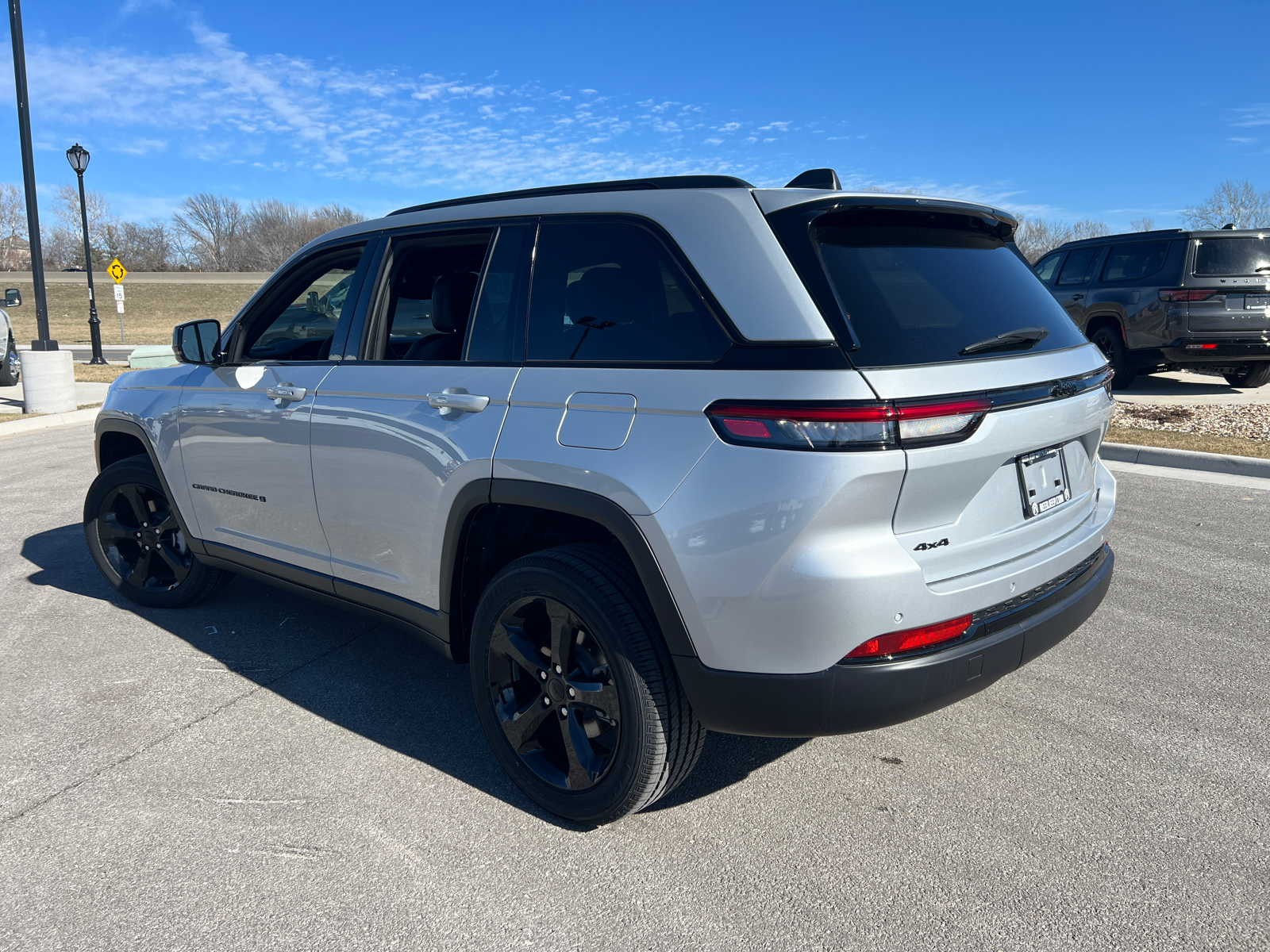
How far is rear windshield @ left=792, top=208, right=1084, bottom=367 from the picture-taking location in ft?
7.47

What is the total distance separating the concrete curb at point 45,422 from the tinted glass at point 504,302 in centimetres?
1018

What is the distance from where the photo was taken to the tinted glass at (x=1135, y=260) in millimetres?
11156

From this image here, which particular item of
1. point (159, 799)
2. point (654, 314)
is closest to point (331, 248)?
point (654, 314)

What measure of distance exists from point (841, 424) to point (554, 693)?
1.20 meters

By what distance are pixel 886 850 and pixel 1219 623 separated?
264 centimetres

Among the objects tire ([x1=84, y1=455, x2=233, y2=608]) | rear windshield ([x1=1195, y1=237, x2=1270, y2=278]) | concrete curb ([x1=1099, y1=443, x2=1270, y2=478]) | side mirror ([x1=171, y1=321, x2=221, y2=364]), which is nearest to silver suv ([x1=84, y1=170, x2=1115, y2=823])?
side mirror ([x1=171, y1=321, x2=221, y2=364])

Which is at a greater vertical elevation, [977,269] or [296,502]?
[977,269]

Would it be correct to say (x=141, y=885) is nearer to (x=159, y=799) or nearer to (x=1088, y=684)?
(x=159, y=799)

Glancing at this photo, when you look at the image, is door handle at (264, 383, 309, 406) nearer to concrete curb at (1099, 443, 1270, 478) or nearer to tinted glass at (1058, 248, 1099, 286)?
concrete curb at (1099, 443, 1270, 478)

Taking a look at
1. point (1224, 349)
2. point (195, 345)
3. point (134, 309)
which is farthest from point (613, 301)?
point (134, 309)

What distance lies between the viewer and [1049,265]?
13.3 m

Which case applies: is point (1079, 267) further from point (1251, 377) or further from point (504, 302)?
point (504, 302)

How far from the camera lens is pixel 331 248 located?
362 cm

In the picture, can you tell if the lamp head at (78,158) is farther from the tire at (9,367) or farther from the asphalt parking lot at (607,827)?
the asphalt parking lot at (607,827)
